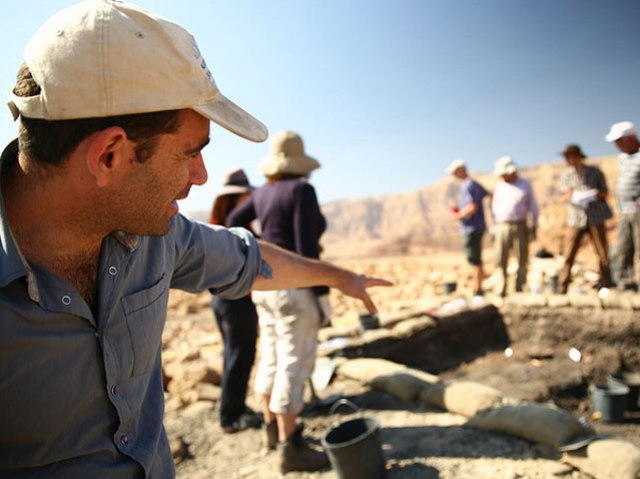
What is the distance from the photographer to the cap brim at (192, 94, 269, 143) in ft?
4.13

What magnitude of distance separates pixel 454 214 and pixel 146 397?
21.4ft

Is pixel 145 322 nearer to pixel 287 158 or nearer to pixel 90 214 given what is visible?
pixel 90 214

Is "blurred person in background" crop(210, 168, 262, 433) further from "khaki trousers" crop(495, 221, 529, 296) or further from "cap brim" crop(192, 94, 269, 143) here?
"khaki trousers" crop(495, 221, 529, 296)

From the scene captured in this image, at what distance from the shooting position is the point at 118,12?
1.12 metres

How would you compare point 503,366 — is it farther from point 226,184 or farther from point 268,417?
point 226,184

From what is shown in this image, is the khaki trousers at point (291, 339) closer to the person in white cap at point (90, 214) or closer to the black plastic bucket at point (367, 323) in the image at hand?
the person in white cap at point (90, 214)

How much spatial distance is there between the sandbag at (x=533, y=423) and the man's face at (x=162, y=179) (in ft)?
9.44

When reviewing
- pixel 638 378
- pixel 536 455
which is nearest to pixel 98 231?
pixel 536 455

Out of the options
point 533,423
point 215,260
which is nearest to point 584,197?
point 533,423

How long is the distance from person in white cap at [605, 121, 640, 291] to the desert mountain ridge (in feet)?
73.6

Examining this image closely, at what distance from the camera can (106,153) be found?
117cm

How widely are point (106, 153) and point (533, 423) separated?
3.13 meters

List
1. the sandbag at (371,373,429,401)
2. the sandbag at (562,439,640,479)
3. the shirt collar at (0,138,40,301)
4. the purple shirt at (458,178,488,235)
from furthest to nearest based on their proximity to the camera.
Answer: the purple shirt at (458,178,488,235)
the sandbag at (371,373,429,401)
the sandbag at (562,439,640,479)
the shirt collar at (0,138,40,301)

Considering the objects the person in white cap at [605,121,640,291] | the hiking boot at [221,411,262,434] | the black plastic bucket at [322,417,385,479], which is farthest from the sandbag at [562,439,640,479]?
the person in white cap at [605,121,640,291]
